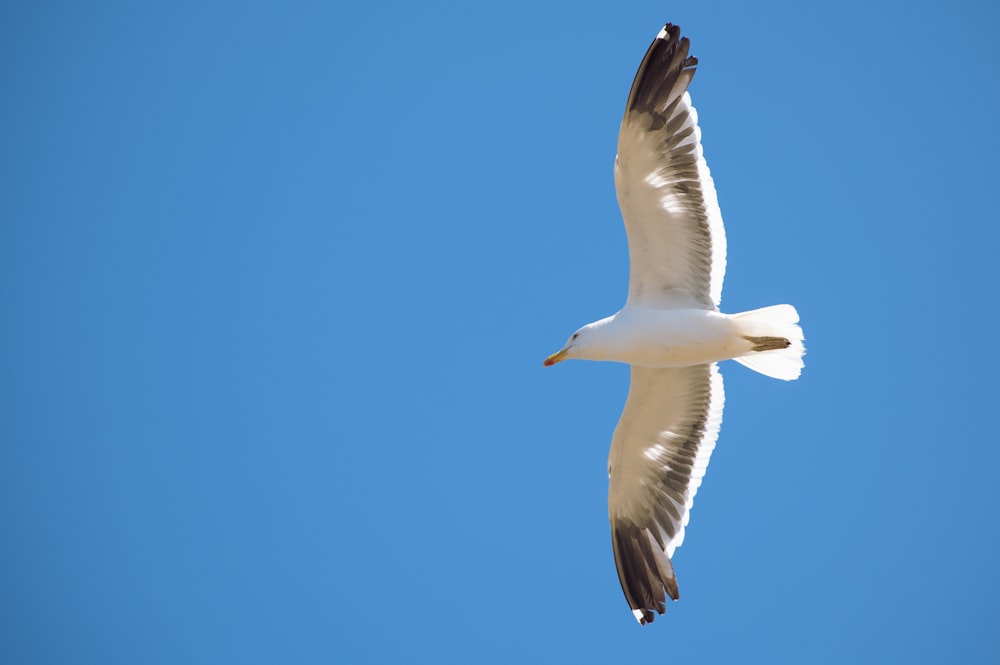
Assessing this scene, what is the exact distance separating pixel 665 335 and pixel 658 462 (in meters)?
1.39

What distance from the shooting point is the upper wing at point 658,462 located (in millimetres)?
9062

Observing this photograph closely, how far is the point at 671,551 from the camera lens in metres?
9.06

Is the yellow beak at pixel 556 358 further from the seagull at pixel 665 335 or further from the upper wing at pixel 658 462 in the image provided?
the upper wing at pixel 658 462

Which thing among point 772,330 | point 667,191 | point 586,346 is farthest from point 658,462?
point 667,191

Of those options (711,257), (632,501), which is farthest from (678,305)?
(632,501)

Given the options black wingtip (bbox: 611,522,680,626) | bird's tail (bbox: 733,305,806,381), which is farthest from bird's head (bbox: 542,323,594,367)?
black wingtip (bbox: 611,522,680,626)

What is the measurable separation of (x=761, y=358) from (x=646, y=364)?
88 cm

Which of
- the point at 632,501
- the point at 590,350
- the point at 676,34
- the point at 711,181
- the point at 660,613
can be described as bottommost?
the point at 660,613

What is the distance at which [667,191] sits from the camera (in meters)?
8.23

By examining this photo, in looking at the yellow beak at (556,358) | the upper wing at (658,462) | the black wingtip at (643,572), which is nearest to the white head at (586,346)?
the yellow beak at (556,358)

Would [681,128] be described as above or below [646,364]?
above

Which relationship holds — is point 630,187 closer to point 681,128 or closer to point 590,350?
point 681,128

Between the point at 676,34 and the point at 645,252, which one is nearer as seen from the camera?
the point at 676,34

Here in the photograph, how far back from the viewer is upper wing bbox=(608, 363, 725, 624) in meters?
9.06
